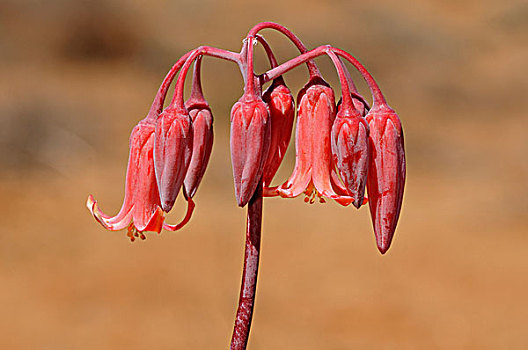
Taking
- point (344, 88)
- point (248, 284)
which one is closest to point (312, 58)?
point (344, 88)

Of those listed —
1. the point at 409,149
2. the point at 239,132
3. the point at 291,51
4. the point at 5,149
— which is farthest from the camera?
the point at 409,149

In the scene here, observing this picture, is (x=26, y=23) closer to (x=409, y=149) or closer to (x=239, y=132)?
(x=409, y=149)

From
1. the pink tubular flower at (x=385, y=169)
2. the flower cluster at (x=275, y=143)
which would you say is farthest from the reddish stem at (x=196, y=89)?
the pink tubular flower at (x=385, y=169)

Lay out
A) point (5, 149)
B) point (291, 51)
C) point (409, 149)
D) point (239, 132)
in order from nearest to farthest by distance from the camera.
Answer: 1. point (239, 132)
2. point (5, 149)
3. point (291, 51)
4. point (409, 149)

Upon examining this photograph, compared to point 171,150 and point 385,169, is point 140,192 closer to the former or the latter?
point 171,150

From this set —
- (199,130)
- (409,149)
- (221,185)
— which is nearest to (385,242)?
(199,130)

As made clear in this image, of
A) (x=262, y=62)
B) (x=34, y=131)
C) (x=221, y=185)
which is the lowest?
(x=221, y=185)

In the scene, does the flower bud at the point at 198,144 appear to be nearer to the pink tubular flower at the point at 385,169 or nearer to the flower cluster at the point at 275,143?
the flower cluster at the point at 275,143
